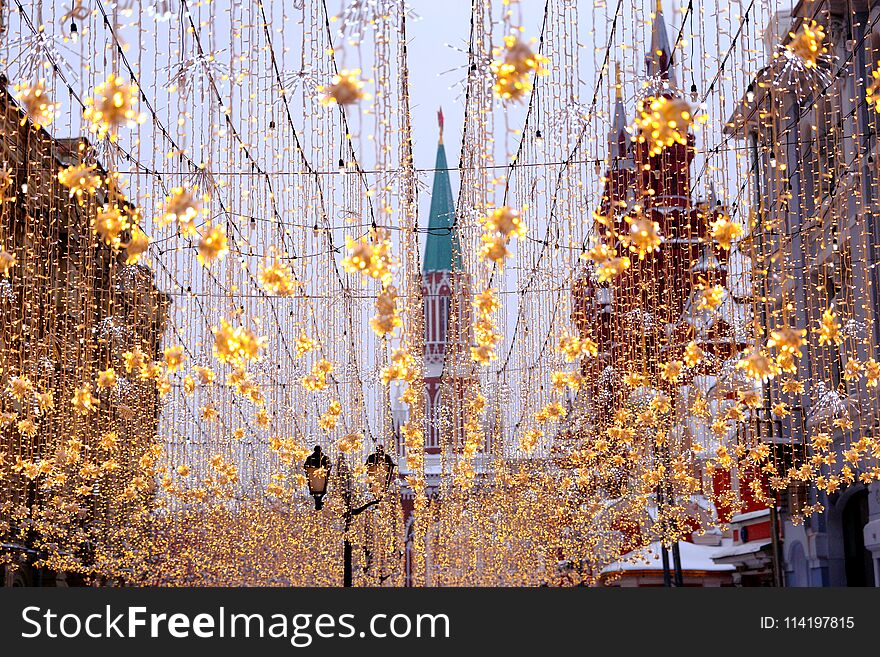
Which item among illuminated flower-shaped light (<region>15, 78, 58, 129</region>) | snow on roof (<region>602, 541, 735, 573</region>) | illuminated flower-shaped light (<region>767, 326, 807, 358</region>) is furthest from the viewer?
snow on roof (<region>602, 541, 735, 573</region>)

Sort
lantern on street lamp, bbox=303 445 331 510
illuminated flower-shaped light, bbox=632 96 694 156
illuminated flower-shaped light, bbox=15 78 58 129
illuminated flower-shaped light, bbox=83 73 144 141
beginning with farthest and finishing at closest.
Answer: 1. lantern on street lamp, bbox=303 445 331 510
2. illuminated flower-shaped light, bbox=15 78 58 129
3. illuminated flower-shaped light, bbox=83 73 144 141
4. illuminated flower-shaped light, bbox=632 96 694 156

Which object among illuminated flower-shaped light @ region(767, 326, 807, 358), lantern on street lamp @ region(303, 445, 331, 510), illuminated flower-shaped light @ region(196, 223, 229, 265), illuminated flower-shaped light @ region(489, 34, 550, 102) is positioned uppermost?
illuminated flower-shaped light @ region(489, 34, 550, 102)

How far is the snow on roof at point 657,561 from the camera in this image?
26995 millimetres

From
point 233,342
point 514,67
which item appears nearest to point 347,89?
point 514,67

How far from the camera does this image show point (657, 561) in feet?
89.4

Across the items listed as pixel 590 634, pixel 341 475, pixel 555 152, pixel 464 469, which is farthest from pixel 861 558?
pixel 590 634

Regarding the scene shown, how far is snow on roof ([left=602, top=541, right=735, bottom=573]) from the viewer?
27.0 m

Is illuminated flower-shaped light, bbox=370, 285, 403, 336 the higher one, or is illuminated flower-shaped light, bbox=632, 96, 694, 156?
illuminated flower-shaped light, bbox=632, 96, 694, 156

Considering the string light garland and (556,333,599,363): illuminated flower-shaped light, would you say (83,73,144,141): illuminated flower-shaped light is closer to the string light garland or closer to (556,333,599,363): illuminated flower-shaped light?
the string light garland

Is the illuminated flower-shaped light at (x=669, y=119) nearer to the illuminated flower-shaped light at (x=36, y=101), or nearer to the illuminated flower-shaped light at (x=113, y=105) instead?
the illuminated flower-shaped light at (x=113, y=105)

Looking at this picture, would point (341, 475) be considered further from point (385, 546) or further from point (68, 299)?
point (385, 546)

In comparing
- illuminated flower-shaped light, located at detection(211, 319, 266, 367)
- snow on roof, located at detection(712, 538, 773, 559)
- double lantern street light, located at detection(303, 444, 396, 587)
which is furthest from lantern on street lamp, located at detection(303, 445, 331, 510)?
snow on roof, located at detection(712, 538, 773, 559)

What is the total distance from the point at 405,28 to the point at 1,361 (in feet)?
20.5

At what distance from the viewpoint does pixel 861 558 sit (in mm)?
23031
